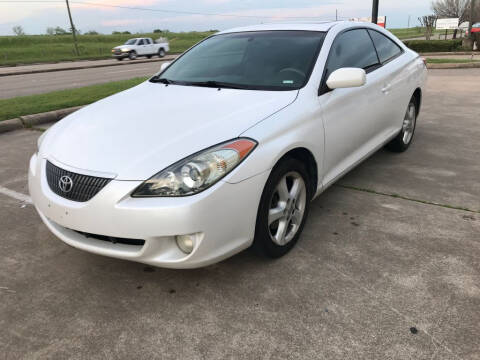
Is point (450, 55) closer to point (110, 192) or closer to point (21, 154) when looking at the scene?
point (21, 154)

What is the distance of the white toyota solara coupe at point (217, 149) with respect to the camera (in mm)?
2254

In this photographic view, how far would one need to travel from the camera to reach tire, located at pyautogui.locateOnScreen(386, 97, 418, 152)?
4955 millimetres

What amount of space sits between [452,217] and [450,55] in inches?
736

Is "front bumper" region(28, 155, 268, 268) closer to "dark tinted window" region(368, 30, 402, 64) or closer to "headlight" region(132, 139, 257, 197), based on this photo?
"headlight" region(132, 139, 257, 197)

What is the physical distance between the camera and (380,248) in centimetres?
299

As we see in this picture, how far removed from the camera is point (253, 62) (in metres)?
3.45

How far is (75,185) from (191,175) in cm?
70

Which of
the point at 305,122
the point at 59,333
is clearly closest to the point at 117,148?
the point at 59,333

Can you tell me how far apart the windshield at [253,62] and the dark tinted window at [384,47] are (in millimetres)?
1113

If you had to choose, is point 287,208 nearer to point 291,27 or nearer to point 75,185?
point 75,185

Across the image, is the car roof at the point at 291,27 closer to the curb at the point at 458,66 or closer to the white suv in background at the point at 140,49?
the curb at the point at 458,66

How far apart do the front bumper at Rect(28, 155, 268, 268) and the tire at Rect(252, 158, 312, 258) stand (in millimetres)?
102

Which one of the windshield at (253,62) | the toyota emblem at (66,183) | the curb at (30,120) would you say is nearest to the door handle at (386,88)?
the windshield at (253,62)

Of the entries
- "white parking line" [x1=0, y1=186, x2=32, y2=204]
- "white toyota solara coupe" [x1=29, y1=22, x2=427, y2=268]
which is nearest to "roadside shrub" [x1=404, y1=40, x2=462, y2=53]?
"white toyota solara coupe" [x1=29, y1=22, x2=427, y2=268]
